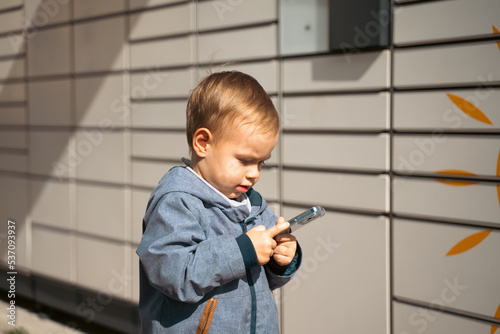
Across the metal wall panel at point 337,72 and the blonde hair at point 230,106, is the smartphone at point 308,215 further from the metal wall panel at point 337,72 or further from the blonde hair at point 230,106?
the metal wall panel at point 337,72

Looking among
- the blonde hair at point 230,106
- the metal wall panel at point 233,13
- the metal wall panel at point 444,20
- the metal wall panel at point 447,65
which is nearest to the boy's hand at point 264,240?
the blonde hair at point 230,106

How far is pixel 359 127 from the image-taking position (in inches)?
145

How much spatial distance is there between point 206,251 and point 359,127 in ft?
6.96

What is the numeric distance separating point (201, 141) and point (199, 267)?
45 cm

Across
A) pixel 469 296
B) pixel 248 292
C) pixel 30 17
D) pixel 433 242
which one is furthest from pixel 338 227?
pixel 30 17

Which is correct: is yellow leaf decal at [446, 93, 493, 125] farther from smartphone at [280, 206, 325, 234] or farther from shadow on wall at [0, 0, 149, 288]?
shadow on wall at [0, 0, 149, 288]

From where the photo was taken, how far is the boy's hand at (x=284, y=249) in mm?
2025

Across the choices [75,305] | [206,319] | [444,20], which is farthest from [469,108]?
[75,305]

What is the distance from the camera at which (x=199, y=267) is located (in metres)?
1.80

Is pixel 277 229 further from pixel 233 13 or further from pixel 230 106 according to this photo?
pixel 233 13

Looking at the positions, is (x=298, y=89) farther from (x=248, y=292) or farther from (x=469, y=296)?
(x=248, y=292)

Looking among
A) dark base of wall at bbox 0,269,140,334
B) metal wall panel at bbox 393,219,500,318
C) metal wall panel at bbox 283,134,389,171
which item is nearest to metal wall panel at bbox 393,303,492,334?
metal wall panel at bbox 393,219,500,318

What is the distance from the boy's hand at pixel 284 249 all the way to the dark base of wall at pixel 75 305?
367 cm

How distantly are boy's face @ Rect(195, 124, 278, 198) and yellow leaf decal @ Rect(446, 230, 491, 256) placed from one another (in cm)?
174
